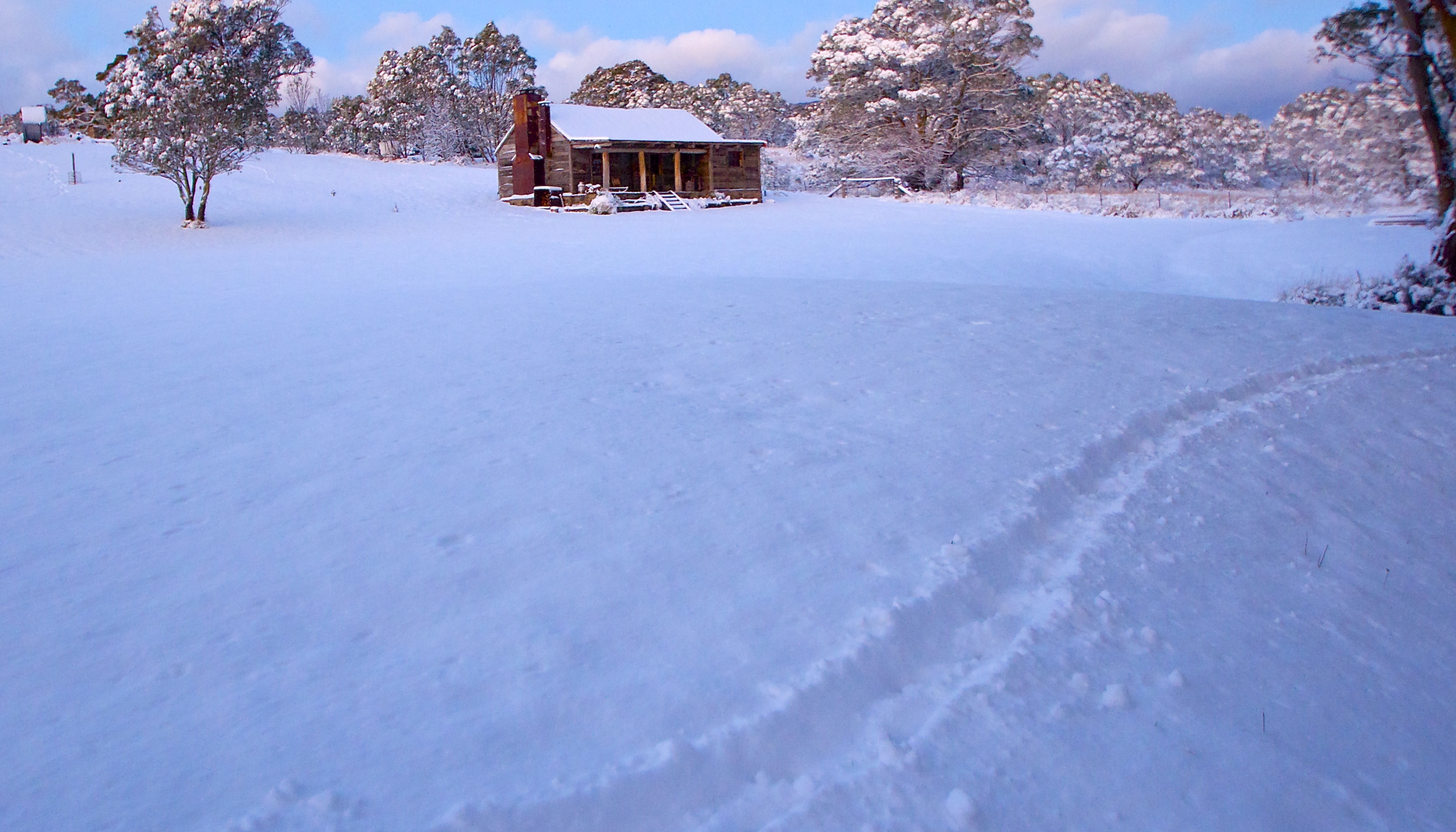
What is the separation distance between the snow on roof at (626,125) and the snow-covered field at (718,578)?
2519cm

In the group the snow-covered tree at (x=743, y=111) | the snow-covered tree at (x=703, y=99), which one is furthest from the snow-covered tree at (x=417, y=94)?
the snow-covered tree at (x=743, y=111)

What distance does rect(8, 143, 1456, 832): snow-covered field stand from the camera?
8.46 feet

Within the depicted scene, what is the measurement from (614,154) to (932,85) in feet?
47.6

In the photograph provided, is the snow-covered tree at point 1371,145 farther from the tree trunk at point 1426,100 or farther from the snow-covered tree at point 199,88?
the snow-covered tree at point 199,88

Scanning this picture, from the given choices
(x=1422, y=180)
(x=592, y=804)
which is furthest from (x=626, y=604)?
(x=1422, y=180)

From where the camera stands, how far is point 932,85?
1556 inches

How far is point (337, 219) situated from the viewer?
25547 millimetres

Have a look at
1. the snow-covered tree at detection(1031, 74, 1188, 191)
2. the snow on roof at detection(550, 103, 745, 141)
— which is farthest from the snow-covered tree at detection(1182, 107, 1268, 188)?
the snow on roof at detection(550, 103, 745, 141)

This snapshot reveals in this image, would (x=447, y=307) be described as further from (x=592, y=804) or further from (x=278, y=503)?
(x=592, y=804)

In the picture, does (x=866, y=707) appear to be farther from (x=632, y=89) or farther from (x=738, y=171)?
(x=632, y=89)

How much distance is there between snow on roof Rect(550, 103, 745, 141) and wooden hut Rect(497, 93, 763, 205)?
4 cm

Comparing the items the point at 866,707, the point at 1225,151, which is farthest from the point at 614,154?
the point at 1225,151

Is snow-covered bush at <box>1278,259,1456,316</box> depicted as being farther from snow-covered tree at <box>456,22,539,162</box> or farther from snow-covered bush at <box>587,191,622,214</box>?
snow-covered tree at <box>456,22,539,162</box>

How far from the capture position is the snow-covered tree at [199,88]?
72.4ft
